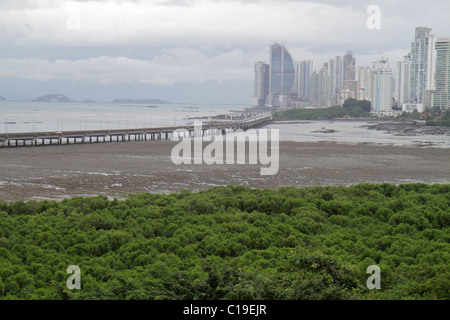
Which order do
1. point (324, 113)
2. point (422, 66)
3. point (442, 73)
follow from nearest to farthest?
point (324, 113) < point (442, 73) < point (422, 66)

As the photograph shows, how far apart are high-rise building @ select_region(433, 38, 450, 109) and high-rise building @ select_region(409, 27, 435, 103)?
14463mm

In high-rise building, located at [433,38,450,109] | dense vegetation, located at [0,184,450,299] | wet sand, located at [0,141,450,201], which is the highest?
high-rise building, located at [433,38,450,109]

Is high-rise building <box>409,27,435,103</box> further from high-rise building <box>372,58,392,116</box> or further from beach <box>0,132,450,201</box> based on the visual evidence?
beach <box>0,132,450,201</box>

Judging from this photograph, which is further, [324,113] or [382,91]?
[382,91]

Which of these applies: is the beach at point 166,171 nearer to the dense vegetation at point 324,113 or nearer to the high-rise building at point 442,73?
the dense vegetation at point 324,113

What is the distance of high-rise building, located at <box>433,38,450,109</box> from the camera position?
489 feet

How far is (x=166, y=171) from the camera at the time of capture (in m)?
A: 30.6

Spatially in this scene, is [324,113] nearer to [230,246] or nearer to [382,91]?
[382,91]

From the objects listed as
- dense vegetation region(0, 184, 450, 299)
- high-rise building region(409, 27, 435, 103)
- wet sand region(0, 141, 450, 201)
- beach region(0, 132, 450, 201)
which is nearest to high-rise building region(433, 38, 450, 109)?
high-rise building region(409, 27, 435, 103)

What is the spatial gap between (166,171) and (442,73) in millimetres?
136489

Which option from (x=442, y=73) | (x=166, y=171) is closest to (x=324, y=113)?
(x=442, y=73)

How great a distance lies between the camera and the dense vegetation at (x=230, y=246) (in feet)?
28.3

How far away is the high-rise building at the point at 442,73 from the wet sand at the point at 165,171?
11403cm
